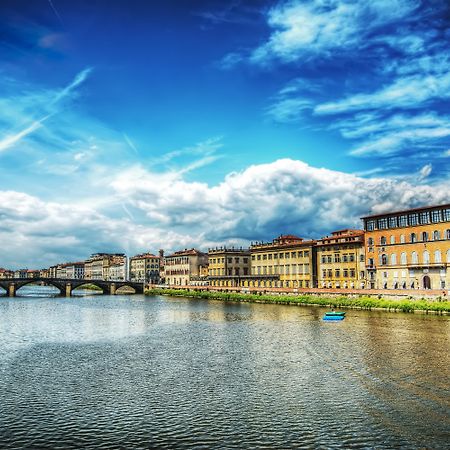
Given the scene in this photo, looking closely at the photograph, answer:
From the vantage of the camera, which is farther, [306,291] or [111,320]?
[306,291]

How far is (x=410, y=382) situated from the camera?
30.5m

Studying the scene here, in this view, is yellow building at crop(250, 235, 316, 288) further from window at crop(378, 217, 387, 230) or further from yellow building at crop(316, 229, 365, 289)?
window at crop(378, 217, 387, 230)

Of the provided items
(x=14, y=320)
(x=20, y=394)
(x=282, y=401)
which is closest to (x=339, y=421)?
(x=282, y=401)

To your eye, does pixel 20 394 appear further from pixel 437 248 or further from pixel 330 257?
pixel 330 257

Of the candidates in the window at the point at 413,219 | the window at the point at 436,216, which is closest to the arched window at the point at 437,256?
the window at the point at 436,216

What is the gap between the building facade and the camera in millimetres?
178000

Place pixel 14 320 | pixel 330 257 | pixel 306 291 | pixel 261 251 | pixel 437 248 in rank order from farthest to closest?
pixel 261 251 → pixel 330 257 → pixel 306 291 → pixel 437 248 → pixel 14 320

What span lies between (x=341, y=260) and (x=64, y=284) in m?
88.5

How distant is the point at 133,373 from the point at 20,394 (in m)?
7.51

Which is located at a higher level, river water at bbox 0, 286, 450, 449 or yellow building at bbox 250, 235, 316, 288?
yellow building at bbox 250, 235, 316, 288

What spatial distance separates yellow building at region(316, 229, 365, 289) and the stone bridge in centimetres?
7424

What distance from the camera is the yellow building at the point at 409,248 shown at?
85125 mm

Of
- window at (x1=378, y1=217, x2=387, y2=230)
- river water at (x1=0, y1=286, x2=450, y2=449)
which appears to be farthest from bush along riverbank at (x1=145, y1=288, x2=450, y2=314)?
river water at (x1=0, y1=286, x2=450, y2=449)

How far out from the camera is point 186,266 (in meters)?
180
